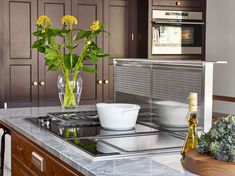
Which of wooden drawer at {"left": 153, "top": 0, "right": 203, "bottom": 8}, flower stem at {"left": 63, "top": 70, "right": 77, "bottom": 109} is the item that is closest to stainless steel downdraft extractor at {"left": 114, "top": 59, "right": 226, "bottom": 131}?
flower stem at {"left": 63, "top": 70, "right": 77, "bottom": 109}

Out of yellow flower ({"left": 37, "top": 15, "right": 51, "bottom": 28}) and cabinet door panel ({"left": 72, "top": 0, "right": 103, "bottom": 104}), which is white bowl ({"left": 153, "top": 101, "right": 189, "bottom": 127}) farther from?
cabinet door panel ({"left": 72, "top": 0, "right": 103, "bottom": 104})

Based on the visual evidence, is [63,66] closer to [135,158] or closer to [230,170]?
[135,158]

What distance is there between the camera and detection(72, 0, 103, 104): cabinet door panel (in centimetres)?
452

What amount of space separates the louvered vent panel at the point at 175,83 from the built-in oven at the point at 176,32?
8.42ft

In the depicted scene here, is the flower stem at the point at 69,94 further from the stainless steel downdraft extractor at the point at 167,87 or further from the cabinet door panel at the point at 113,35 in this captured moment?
the cabinet door panel at the point at 113,35

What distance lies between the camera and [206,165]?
127 centimetres

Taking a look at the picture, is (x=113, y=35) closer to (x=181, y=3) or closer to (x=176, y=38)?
(x=176, y=38)

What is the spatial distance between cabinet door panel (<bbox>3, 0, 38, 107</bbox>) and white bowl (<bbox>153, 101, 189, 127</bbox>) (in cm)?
239

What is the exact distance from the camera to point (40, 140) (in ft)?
6.09

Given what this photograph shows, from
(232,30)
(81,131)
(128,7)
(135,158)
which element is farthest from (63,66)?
(232,30)

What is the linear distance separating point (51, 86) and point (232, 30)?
214 centimetres

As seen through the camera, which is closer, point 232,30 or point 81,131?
point 81,131

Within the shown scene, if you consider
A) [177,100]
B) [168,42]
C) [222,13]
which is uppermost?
[222,13]

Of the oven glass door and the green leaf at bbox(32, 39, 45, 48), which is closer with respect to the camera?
the green leaf at bbox(32, 39, 45, 48)
